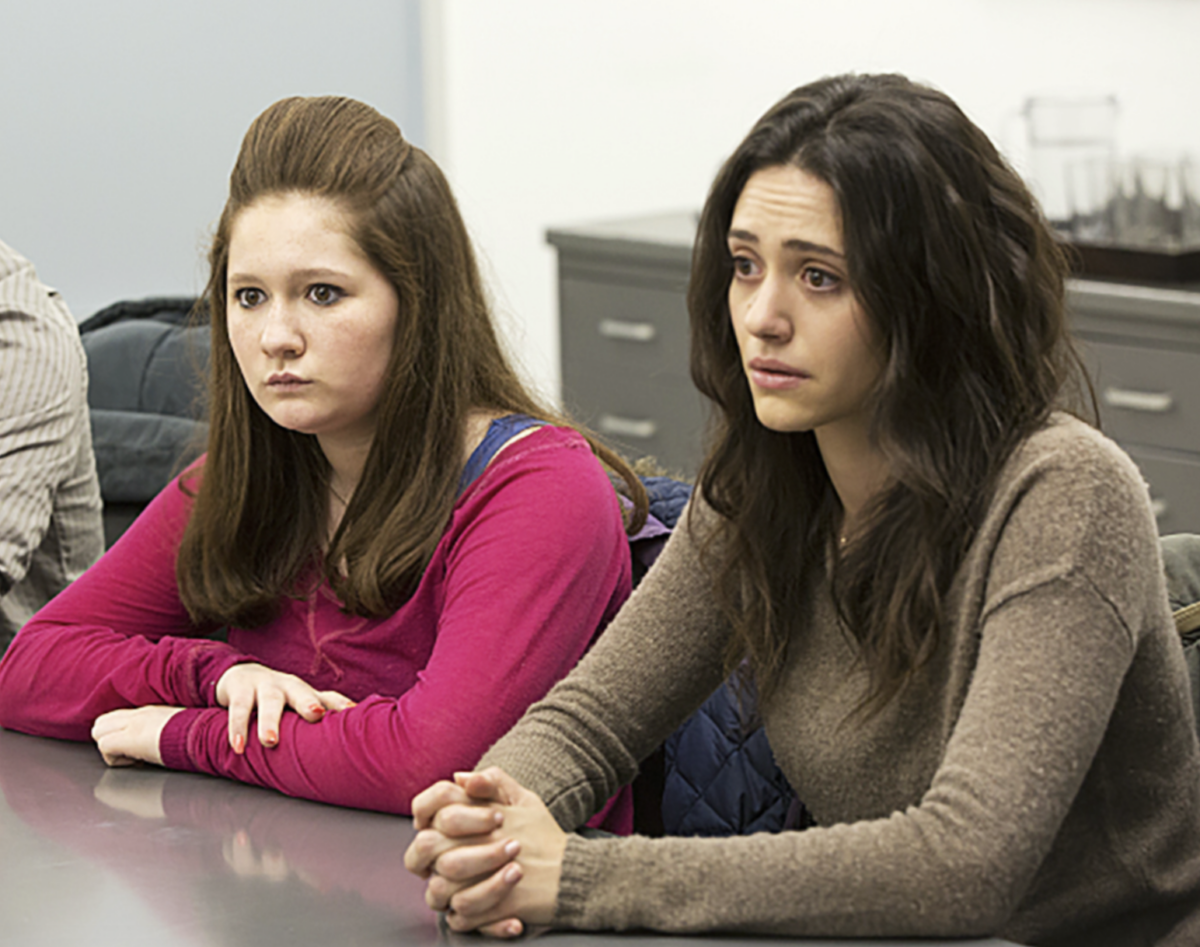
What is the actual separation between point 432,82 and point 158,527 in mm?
2688

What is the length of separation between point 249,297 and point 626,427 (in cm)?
221

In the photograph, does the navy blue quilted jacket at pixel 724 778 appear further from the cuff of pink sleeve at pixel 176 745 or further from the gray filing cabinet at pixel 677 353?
the gray filing cabinet at pixel 677 353

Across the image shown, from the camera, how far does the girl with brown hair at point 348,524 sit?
1.37 metres

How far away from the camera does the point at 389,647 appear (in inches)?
59.1

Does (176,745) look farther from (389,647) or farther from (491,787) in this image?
(491,787)

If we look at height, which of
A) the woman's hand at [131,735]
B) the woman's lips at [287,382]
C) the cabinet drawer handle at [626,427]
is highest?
the woman's lips at [287,382]

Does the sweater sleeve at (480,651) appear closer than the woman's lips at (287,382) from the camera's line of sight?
Yes

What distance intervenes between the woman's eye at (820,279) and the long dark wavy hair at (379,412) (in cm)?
46

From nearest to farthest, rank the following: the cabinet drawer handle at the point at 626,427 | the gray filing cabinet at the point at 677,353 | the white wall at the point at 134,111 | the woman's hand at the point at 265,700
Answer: the woman's hand at the point at 265,700 → the gray filing cabinet at the point at 677,353 → the white wall at the point at 134,111 → the cabinet drawer handle at the point at 626,427

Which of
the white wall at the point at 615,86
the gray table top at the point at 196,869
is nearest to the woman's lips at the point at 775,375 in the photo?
the gray table top at the point at 196,869

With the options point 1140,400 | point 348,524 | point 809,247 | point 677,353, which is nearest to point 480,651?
point 348,524

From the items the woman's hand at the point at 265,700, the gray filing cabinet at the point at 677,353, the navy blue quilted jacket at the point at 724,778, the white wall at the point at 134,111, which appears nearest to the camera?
the woman's hand at the point at 265,700

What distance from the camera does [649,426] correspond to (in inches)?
142

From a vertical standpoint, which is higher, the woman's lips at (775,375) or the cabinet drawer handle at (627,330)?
the woman's lips at (775,375)
